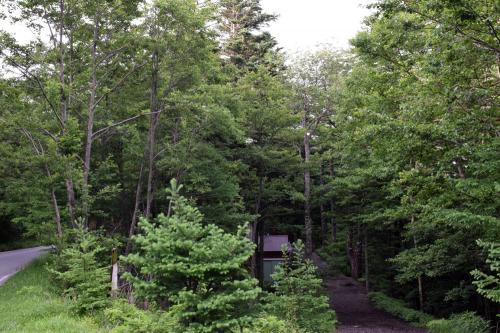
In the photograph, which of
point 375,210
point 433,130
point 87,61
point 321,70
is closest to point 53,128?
point 87,61

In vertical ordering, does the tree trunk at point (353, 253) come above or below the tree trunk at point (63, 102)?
below

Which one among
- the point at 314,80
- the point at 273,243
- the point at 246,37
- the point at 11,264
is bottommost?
the point at 273,243

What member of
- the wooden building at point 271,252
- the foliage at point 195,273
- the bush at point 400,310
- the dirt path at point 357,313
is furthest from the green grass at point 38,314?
the wooden building at point 271,252

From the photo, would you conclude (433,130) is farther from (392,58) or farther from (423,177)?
(392,58)

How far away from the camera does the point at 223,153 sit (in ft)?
69.1

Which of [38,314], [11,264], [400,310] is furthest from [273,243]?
[38,314]

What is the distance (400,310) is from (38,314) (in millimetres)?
18258

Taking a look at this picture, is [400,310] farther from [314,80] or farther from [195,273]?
[195,273]

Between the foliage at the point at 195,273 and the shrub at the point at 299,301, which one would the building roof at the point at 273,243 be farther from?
the foliage at the point at 195,273

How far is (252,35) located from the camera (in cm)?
2945

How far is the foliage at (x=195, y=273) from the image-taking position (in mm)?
5684

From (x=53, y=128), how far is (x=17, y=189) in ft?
9.78

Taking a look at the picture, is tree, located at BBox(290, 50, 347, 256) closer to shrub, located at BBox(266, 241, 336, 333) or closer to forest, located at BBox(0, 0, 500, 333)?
forest, located at BBox(0, 0, 500, 333)

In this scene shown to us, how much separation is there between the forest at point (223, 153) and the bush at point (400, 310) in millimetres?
123
